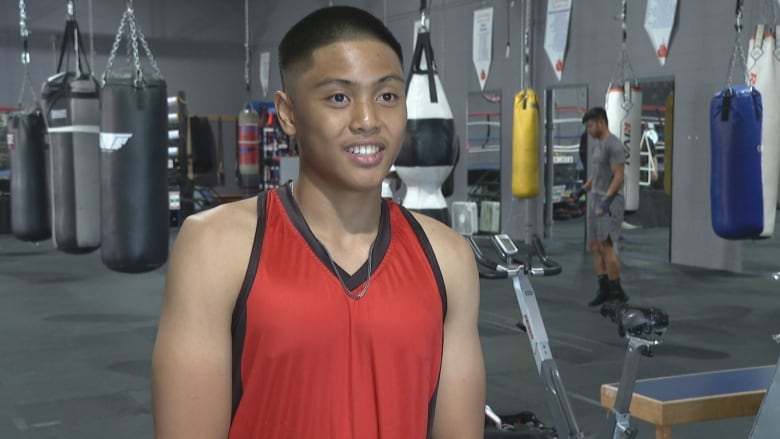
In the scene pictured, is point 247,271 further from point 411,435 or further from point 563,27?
point 563,27

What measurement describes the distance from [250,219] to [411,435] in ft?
1.18

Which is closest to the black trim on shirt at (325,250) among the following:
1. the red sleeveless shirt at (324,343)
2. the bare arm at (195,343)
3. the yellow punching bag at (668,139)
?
the red sleeveless shirt at (324,343)

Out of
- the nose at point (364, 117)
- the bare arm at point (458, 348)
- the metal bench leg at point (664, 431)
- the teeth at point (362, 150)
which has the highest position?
the nose at point (364, 117)

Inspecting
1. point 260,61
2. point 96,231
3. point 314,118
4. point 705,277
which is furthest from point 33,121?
point 260,61

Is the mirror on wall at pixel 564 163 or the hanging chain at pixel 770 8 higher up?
the hanging chain at pixel 770 8

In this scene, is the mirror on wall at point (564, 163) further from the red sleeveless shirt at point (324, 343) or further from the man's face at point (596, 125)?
the red sleeveless shirt at point (324, 343)

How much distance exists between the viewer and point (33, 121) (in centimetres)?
727

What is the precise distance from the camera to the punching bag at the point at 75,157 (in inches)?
228

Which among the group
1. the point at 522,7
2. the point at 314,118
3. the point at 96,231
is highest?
the point at 522,7

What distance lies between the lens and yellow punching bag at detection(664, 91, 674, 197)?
31.7 ft

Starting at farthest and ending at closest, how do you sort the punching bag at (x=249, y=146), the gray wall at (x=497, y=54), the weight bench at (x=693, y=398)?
1. the punching bag at (x=249, y=146)
2. the gray wall at (x=497, y=54)
3. the weight bench at (x=693, y=398)

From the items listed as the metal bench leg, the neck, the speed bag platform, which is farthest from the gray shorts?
the neck

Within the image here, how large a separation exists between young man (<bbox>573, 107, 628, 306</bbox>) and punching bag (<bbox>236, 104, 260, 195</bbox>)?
8.84m

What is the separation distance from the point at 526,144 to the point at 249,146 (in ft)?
20.4
